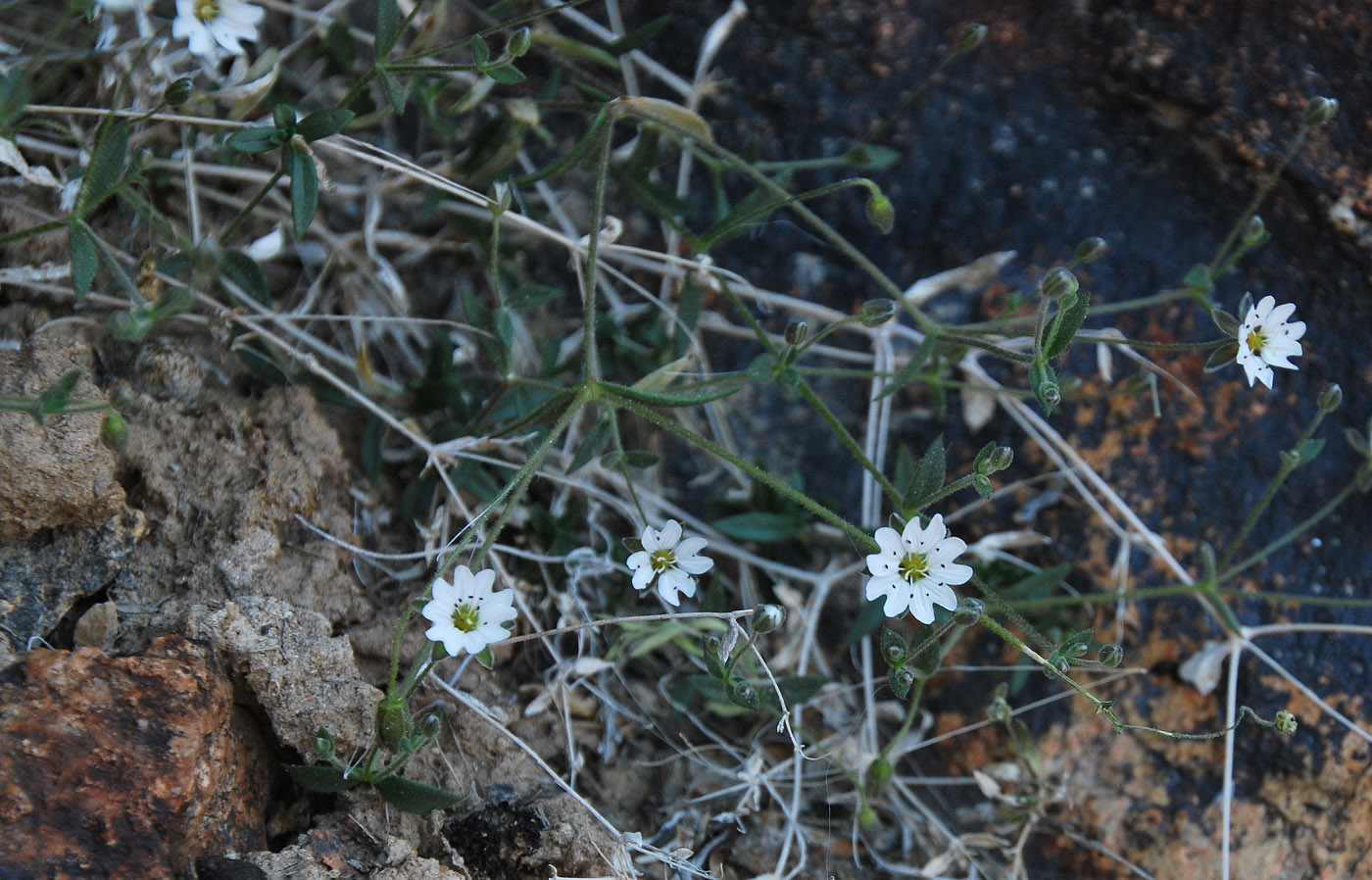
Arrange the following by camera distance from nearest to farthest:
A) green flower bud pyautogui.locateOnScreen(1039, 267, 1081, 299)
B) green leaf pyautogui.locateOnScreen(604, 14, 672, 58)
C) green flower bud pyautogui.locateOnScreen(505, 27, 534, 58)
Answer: green flower bud pyautogui.locateOnScreen(1039, 267, 1081, 299) → green flower bud pyautogui.locateOnScreen(505, 27, 534, 58) → green leaf pyautogui.locateOnScreen(604, 14, 672, 58)

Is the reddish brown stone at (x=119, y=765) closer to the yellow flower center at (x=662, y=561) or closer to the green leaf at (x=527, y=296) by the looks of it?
the yellow flower center at (x=662, y=561)

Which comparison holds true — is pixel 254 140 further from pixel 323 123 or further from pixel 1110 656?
pixel 1110 656

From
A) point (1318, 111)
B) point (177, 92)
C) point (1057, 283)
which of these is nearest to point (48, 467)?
point (177, 92)

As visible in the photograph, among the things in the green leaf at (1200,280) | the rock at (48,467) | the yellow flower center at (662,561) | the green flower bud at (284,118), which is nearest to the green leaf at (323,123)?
the green flower bud at (284,118)

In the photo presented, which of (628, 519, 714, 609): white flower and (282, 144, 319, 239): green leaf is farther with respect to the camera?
(282, 144, 319, 239): green leaf

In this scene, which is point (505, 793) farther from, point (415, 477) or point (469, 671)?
point (415, 477)

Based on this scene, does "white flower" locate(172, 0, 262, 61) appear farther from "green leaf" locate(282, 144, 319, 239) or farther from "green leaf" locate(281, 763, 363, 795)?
"green leaf" locate(281, 763, 363, 795)

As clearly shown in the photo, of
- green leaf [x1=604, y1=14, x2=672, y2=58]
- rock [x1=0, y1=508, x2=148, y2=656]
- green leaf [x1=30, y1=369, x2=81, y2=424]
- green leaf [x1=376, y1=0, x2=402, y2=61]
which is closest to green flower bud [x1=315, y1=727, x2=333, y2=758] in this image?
rock [x1=0, y1=508, x2=148, y2=656]
